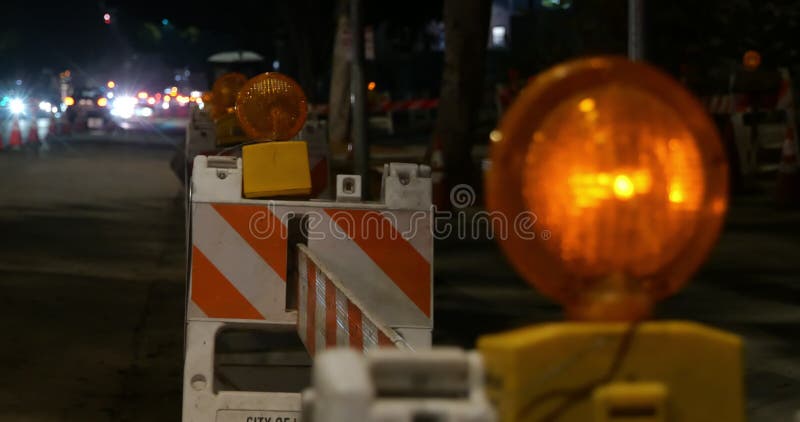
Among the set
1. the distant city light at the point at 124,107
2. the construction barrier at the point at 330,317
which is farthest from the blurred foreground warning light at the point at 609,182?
the distant city light at the point at 124,107

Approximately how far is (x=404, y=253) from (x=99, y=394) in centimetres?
267

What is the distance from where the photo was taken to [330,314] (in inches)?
212

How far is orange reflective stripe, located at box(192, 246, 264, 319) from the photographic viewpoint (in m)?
6.01

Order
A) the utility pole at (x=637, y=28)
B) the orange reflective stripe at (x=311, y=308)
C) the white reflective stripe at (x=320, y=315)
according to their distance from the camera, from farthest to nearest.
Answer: the utility pole at (x=637, y=28), the orange reflective stripe at (x=311, y=308), the white reflective stripe at (x=320, y=315)

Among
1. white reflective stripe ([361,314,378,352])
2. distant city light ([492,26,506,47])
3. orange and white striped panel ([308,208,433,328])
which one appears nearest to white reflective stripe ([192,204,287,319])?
orange and white striped panel ([308,208,433,328])

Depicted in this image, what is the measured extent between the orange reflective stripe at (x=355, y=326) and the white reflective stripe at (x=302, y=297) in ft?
2.34

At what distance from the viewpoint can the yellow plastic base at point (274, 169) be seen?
603 cm

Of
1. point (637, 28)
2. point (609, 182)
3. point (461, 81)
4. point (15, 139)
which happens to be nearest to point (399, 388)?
point (609, 182)

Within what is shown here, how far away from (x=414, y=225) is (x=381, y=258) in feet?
0.66

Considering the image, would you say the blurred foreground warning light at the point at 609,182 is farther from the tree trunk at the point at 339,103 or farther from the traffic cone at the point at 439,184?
the tree trunk at the point at 339,103

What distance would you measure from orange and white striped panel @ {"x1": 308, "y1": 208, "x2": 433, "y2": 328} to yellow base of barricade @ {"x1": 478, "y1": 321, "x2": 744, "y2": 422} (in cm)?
362

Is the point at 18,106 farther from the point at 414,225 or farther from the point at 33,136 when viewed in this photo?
the point at 414,225

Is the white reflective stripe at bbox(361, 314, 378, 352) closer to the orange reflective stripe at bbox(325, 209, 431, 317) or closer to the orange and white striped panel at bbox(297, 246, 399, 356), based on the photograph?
the orange and white striped panel at bbox(297, 246, 399, 356)

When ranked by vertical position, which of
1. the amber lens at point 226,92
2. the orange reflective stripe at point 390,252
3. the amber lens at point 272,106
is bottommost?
the orange reflective stripe at point 390,252
